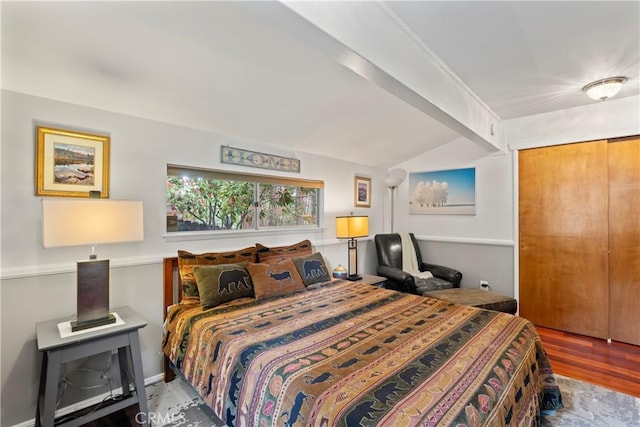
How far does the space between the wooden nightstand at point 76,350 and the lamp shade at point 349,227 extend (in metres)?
2.23

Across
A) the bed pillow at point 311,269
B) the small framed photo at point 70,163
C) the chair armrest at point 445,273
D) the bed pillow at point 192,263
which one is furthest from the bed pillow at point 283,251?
the chair armrest at point 445,273

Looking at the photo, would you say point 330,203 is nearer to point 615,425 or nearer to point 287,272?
point 287,272

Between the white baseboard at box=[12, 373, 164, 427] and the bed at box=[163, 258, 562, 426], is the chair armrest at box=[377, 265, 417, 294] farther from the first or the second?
the white baseboard at box=[12, 373, 164, 427]

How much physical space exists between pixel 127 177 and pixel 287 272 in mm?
1454

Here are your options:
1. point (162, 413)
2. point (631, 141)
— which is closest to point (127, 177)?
point (162, 413)

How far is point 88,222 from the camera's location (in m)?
1.68

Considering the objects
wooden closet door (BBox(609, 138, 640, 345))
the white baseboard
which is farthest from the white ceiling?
the white baseboard

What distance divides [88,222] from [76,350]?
0.71 metres

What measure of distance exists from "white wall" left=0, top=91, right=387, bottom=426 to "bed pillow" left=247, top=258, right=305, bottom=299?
19.3 inches

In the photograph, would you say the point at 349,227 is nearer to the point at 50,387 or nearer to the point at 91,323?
the point at 91,323

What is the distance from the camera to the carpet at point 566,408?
190 cm

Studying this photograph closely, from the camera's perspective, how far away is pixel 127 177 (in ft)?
7.25

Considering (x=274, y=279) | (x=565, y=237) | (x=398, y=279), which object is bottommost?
(x=398, y=279)

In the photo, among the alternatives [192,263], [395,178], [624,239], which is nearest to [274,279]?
[192,263]
